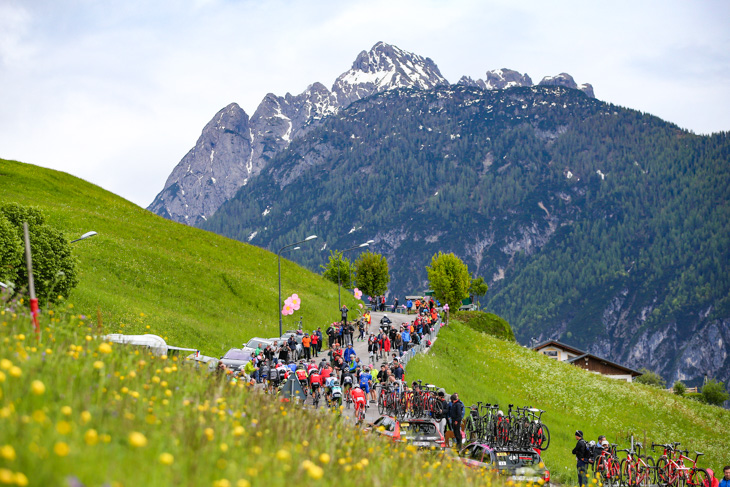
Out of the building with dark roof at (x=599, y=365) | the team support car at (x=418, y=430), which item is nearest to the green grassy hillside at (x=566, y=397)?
the team support car at (x=418, y=430)

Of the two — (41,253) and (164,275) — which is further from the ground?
(41,253)

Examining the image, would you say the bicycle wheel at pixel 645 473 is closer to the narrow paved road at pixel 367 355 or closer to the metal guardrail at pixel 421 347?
the narrow paved road at pixel 367 355

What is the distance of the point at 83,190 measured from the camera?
71938mm

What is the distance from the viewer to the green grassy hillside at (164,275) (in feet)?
134

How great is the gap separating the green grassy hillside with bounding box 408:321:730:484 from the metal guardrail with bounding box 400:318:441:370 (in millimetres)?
492

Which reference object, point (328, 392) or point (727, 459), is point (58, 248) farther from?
point (727, 459)

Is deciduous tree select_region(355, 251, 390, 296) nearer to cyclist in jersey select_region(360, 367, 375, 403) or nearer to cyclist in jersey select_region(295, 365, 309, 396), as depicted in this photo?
cyclist in jersey select_region(360, 367, 375, 403)

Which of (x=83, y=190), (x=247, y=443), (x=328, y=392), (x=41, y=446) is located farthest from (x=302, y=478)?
(x=83, y=190)

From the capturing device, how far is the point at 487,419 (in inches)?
837

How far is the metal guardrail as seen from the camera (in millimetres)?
37834

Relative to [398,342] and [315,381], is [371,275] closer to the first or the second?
[398,342]

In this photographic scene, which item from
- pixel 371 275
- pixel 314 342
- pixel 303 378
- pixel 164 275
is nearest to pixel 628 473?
pixel 303 378

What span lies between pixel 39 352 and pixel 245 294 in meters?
47.2

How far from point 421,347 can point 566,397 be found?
1175 cm
